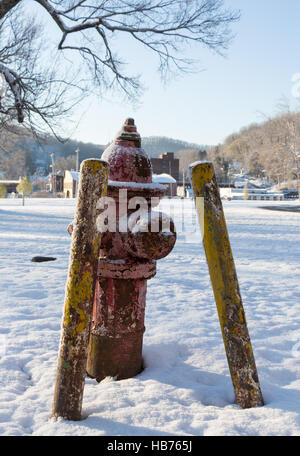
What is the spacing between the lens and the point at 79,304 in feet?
5.66

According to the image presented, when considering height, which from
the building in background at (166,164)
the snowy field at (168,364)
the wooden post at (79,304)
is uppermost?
the building in background at (166,164)

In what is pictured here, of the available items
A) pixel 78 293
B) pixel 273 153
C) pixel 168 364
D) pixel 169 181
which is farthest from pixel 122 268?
pixel 169 181

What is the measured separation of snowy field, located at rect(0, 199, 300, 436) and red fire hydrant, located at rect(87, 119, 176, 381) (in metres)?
0.15

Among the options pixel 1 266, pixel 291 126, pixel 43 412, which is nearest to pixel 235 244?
pixel 1 266

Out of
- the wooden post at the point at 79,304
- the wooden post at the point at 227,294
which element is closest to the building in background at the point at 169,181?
the wooden post at the point at 227,294

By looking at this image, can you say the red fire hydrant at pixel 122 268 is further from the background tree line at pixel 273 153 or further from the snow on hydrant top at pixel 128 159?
the background tree line at pixel 273 153

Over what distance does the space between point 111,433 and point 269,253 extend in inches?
255

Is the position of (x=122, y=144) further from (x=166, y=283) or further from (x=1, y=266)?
(x=1, y=266)

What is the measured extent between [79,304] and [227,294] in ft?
2.45

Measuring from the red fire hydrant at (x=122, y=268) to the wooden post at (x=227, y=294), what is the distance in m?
0.30

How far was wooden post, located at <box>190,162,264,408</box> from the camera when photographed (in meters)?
1.88

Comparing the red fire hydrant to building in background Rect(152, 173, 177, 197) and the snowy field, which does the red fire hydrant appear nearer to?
the snowy field

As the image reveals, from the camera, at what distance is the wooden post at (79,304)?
5.61 feet

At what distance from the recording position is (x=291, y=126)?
35.2 m
